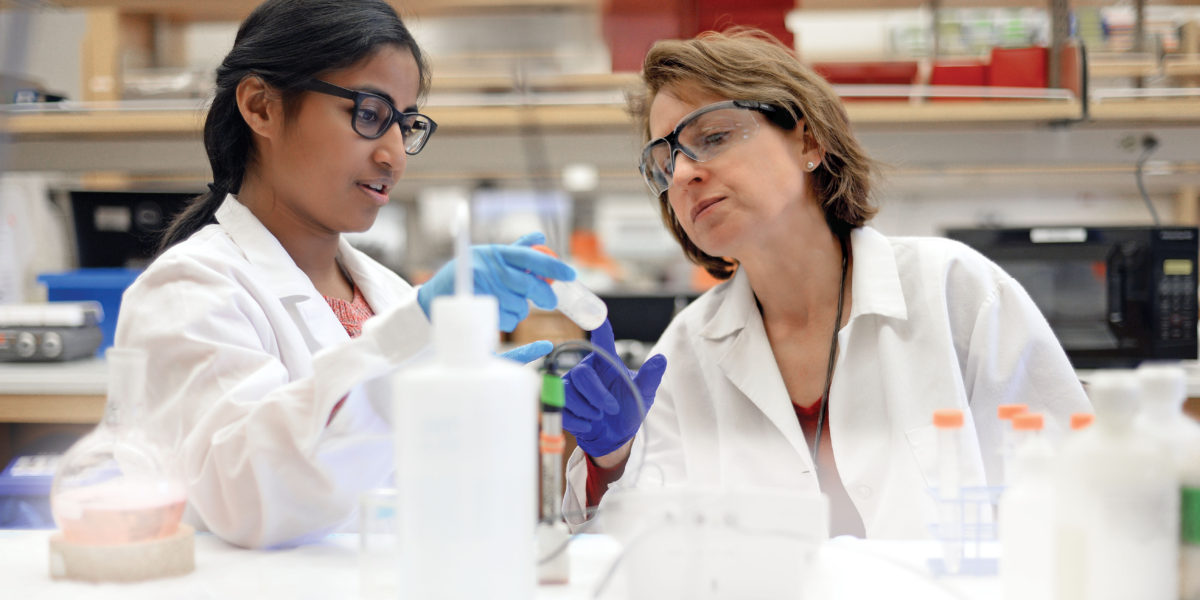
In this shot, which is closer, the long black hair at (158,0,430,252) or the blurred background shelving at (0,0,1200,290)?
the long black hair at (158,0,430,252)

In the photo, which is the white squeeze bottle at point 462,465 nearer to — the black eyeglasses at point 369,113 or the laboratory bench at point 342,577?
the laboratory bench at point 342,577

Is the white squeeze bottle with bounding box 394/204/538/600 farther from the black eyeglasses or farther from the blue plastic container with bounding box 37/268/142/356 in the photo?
the blue plastic container with bounding box 37/268/142/356

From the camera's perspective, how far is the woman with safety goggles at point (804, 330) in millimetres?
1445

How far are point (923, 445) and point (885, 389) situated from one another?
0.38 feet

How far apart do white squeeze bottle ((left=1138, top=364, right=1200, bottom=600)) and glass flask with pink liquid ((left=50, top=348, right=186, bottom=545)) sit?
0.86 m

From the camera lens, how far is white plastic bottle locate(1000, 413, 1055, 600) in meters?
0.69

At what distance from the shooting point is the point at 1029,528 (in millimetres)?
701

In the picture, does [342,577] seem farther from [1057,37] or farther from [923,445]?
[1057,37]

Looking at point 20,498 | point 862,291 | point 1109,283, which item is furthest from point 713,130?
point 20,498

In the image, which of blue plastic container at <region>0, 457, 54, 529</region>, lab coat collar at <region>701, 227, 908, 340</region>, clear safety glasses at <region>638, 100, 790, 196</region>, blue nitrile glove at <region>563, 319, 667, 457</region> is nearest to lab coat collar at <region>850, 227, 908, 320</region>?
lab coat collar at <region>701, 227, 908, 340</region>

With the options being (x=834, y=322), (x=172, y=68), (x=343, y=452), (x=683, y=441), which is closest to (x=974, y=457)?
(x=834, y=322)

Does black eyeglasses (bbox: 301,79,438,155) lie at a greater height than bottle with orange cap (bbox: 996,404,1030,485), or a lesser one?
greater

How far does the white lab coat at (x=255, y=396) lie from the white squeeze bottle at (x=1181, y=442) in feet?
1.96

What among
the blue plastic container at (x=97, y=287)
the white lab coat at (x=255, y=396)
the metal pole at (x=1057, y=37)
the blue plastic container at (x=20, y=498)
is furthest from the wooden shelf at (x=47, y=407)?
the metal pole at (x=1057, y=37)
